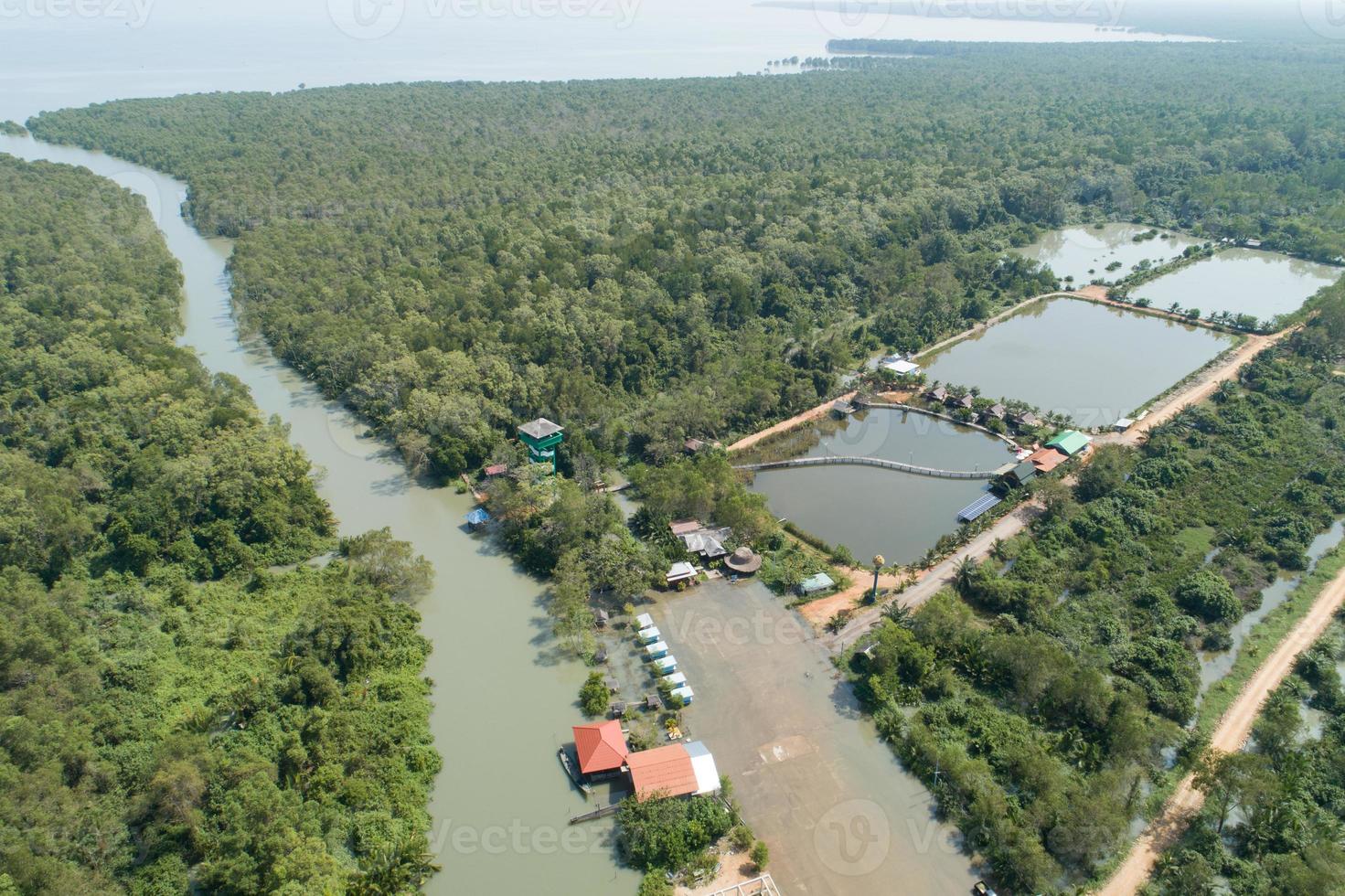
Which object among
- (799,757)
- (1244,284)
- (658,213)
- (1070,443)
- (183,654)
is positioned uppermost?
(658,213)

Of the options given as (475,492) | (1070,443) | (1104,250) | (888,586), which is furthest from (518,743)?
(1104,250)

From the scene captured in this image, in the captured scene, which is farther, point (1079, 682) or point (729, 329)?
point (729, 329)

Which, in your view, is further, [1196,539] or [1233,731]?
[1196,539]

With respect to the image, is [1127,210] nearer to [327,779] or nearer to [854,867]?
[854,867]

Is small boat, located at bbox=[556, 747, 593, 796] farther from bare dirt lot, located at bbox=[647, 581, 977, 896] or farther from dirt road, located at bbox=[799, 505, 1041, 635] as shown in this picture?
dirt road, located at bbox=[799, 505, 1041, 635]

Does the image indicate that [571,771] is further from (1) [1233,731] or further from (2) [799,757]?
(1) [1233,731]

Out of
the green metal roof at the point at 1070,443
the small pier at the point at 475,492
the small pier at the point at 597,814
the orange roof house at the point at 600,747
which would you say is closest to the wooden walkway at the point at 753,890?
the small pier at the point at 597,814

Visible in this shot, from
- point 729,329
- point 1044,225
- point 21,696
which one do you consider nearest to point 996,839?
Answer: point 21,696
